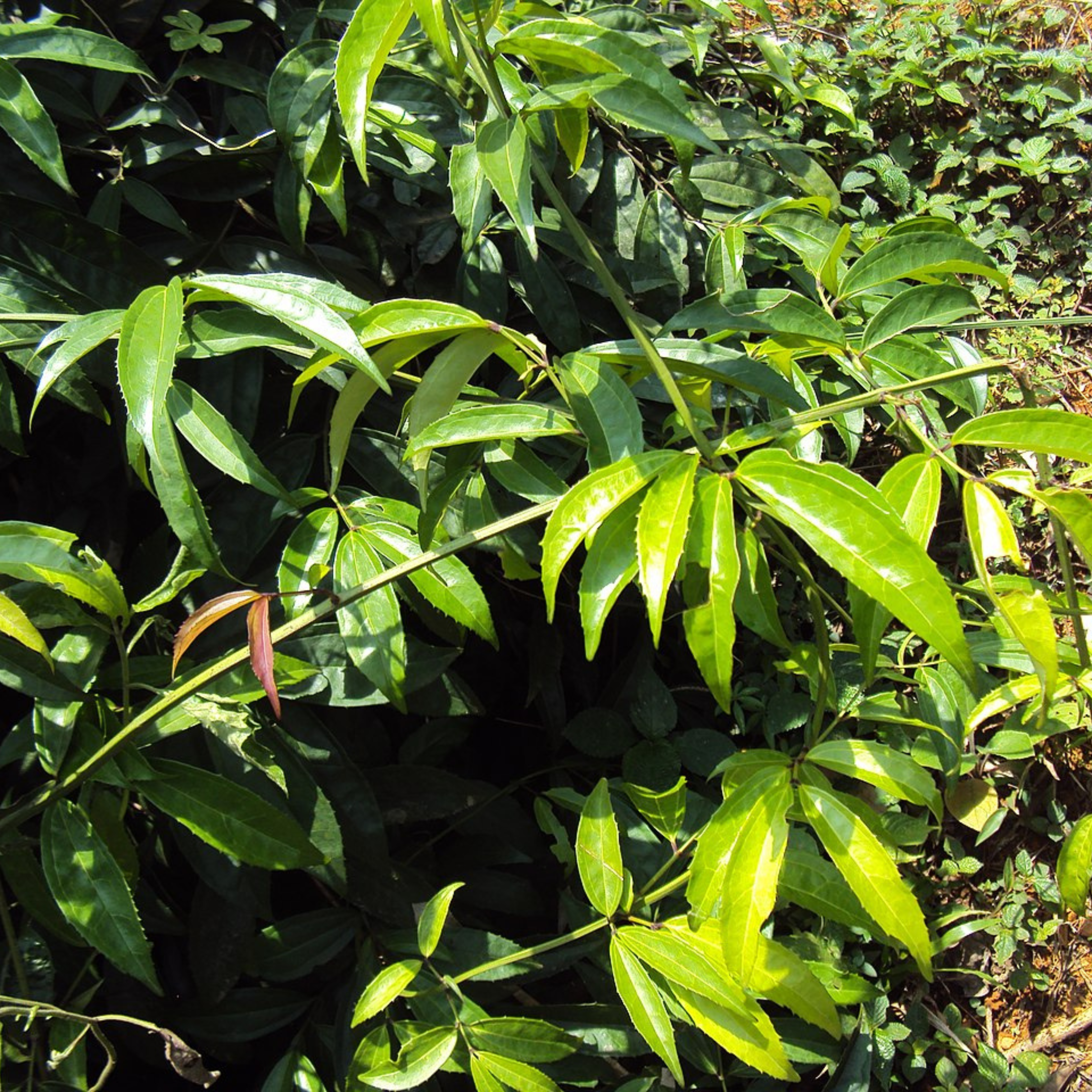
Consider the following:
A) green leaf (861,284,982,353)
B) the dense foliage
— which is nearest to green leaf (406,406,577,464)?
the dense foliage

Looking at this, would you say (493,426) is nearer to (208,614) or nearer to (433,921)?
(208,614)

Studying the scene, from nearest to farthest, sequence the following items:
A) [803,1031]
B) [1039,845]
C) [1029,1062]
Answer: [803,1031] → [1029,1062] → [1039,845]

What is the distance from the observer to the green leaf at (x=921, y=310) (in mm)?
1002

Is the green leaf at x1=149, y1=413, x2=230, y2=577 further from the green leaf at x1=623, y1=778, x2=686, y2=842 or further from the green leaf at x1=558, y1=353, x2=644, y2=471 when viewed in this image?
the green leaf at x1=623, y1=778, x2=686, y2=842

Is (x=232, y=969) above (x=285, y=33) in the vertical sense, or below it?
below

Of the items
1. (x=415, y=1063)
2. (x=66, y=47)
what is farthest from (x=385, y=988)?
(x=66, y=47)

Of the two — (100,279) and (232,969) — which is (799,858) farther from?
(100,279)

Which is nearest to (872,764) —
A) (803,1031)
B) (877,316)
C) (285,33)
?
(877,316)

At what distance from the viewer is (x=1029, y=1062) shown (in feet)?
5.36

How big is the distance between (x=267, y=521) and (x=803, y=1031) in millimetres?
970

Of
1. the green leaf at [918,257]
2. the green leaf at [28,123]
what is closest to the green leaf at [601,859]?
the green leaf at [918,257]

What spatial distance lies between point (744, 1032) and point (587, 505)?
541 millimetres

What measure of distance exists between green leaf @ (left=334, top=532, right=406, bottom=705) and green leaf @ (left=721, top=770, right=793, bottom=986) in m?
0.34

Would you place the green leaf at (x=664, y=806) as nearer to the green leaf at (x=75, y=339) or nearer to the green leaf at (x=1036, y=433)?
the green leaf at (x=1036, y=433)
